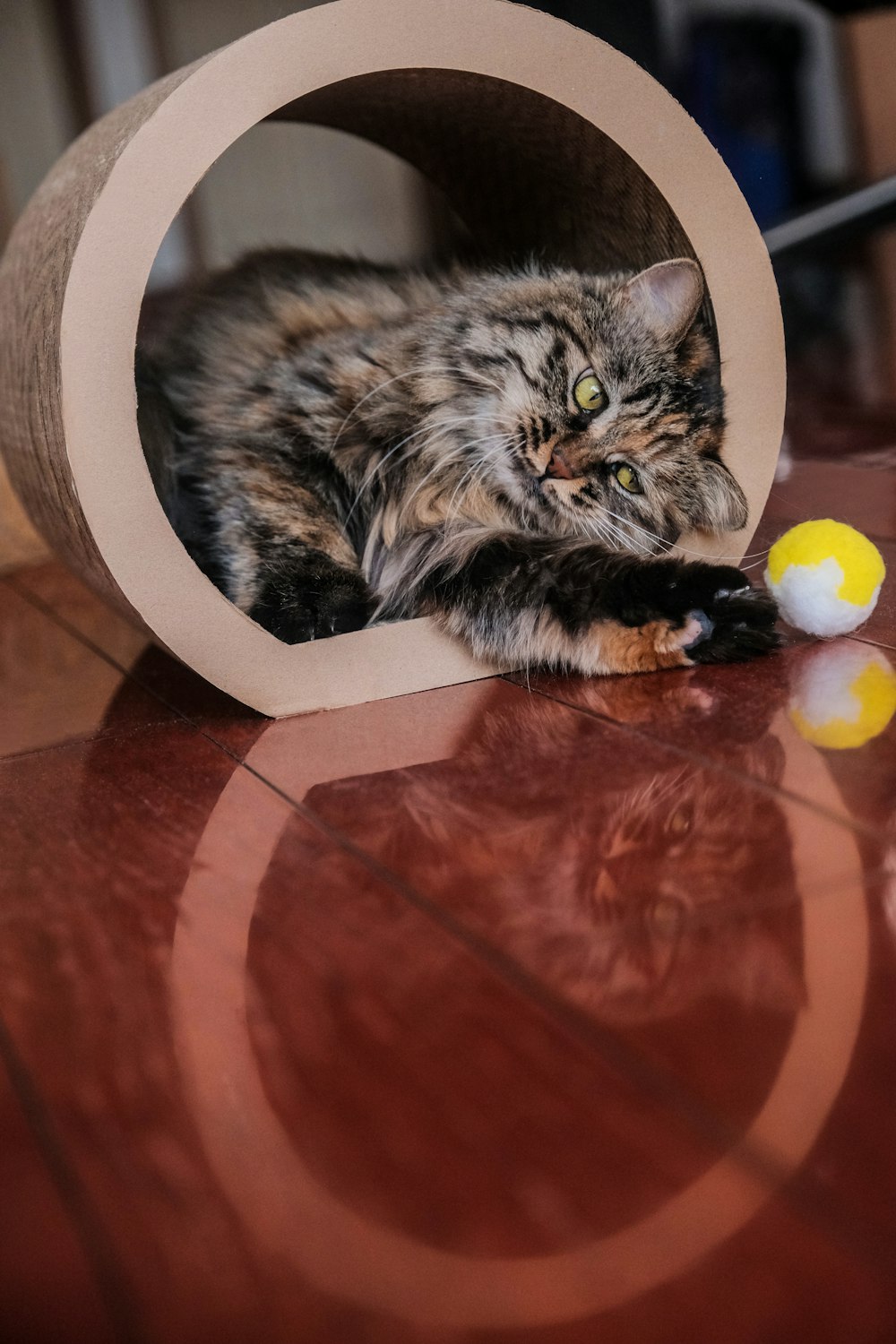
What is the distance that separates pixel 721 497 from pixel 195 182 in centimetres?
77

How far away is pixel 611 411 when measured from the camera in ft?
5.41

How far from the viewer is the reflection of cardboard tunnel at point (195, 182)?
4.38 feet

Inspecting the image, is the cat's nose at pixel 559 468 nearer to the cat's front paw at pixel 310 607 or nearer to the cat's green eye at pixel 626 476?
the cat's green eye at pixel 626 476

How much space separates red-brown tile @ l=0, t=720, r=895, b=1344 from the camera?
61cm

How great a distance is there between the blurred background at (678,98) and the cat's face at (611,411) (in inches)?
68.4

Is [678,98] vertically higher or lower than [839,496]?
higher

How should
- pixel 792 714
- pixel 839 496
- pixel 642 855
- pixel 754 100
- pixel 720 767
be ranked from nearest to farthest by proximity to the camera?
pixel 642 855 < pixel 720 767 < pixel 792 714 < pixel 839 496 < pixel 754 100

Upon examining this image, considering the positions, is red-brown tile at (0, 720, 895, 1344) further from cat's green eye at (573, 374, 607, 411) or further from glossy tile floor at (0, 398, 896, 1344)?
cat's green eye at (573, 374, 607, 411)

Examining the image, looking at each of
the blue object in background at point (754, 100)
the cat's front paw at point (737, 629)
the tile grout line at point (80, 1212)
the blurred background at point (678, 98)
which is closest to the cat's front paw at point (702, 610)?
the cat's front paw at point (737, 629)

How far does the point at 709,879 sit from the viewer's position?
0.99 m

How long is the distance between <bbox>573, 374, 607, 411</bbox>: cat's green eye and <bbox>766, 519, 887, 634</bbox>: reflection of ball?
31 cm

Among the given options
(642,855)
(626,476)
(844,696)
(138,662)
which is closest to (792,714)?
(844,696)

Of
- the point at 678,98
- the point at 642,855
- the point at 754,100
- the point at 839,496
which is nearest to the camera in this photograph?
the point at 642,855

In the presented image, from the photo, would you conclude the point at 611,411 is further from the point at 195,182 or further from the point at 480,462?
the point at 195,182
